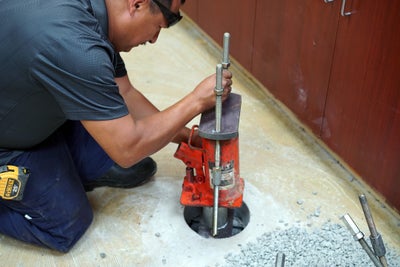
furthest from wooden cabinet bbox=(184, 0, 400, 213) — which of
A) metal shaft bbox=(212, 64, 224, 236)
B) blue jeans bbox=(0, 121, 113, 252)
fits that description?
blue jeans bbox=(0, 121, 113, 252)

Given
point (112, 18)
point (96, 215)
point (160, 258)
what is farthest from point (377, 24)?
point (96, 215)

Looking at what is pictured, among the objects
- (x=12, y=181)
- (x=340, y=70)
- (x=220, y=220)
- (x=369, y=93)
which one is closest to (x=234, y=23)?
(x=340, y=70)

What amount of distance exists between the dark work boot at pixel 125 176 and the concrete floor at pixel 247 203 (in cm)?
3

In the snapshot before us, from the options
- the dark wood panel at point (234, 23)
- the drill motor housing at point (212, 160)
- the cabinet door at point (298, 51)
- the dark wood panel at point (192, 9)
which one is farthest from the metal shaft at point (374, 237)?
the dark wood panel at point (192, 9)

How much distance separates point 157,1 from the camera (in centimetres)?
146

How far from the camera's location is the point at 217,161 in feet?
5.43

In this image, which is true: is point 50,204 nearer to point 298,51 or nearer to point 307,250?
point 307,250

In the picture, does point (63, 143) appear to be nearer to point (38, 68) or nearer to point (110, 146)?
point (110, 146)

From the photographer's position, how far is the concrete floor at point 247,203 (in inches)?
72.1

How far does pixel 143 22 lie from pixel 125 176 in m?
0.78

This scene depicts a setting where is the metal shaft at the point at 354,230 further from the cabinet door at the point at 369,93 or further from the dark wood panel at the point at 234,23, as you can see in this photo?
the dark wood panel at the point at 234,23

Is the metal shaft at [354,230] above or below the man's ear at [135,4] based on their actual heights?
below

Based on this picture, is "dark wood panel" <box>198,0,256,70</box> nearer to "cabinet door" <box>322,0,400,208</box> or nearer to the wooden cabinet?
the wooden cabinet

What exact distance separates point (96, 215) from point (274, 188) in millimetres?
745
